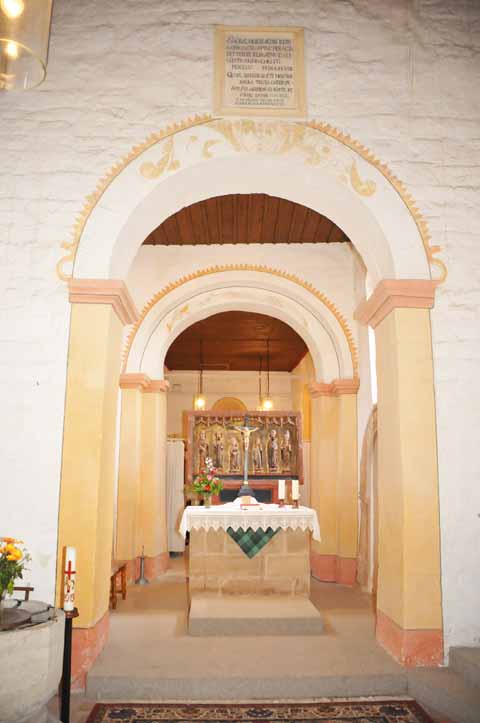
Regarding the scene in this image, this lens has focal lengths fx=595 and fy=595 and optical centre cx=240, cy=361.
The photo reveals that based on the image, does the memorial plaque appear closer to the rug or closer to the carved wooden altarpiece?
the rug

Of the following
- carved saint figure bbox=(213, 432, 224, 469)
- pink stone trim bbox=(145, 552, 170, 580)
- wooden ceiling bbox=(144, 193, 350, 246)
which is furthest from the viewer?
carved saint figure bbox=(213, 432, 224, 469)

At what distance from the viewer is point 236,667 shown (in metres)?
4.90

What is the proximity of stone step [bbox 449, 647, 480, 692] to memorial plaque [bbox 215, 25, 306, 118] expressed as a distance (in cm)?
500

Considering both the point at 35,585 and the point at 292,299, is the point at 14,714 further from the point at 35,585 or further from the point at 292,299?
the point at 292,299

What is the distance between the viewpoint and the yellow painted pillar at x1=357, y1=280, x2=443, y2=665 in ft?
16.4

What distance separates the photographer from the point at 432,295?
5.44m

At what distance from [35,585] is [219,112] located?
4589 millimetres

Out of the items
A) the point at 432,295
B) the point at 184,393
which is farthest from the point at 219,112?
the point at 184,393

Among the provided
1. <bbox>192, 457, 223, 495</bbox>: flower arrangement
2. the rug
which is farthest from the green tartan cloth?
the rug

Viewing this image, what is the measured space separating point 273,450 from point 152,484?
84.7 inches

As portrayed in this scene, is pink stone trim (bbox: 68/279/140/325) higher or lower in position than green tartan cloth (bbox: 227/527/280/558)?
higher

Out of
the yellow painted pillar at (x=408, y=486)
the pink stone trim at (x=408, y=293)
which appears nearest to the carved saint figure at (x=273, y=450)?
the yellow painted pillar at (x=408, y=486)

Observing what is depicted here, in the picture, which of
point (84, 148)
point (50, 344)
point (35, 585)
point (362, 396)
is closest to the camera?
point (35, 585)

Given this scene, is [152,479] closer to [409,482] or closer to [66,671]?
[409,482]
